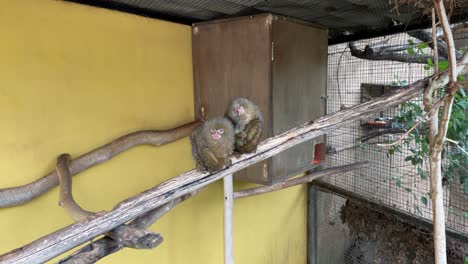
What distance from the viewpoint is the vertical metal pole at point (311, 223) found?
85.6 inches

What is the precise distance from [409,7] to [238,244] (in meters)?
1.50

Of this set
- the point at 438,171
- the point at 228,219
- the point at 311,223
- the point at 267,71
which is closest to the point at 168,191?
the point at 228,219

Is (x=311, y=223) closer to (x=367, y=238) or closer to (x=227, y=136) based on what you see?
(x=367, y=238)

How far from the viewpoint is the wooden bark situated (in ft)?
2.10

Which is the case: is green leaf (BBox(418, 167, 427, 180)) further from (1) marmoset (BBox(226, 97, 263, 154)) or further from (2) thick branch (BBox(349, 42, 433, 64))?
(1) marmoset (BBox(226, 97, 263, 154))

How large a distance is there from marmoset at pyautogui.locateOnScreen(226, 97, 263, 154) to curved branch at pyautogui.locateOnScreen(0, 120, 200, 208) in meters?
0.59

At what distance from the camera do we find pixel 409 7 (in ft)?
4.20

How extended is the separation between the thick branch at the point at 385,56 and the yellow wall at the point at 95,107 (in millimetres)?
969

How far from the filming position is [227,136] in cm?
78

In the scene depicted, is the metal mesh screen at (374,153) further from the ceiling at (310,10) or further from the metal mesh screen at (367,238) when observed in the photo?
→ the ceiling at (310,10)

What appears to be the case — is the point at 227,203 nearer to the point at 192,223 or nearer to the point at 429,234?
the point at 192,223

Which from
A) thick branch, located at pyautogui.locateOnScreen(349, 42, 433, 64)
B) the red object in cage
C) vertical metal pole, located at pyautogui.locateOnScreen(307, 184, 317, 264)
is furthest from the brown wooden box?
vertical metal pole, located at pyautogui.locateOnScreen(307, 184, 317, 264)

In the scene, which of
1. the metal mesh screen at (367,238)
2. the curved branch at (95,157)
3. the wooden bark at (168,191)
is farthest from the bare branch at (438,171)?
the curved branch at (95,157)

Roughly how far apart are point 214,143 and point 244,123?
11cm
